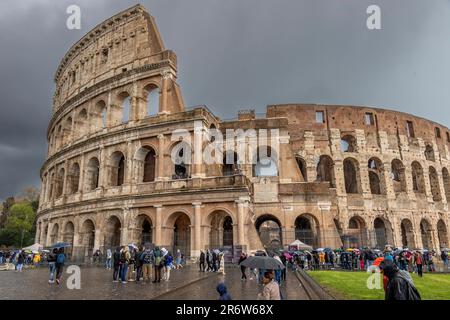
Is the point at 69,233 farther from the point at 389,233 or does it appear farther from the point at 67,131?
the point at 389,233

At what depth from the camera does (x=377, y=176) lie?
106 ft

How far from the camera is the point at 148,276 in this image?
38.7 ft

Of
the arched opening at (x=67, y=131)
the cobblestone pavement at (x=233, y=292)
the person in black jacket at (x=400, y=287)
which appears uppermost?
the arched opening at (x=67, y=131)

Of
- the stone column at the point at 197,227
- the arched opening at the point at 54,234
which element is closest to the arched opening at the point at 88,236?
the arched opening at the point at 54,234

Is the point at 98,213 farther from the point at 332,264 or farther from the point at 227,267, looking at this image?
the point at 332,264

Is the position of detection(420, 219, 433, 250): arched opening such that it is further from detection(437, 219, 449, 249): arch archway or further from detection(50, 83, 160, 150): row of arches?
detection(50, 83, 160, 150): row of arches

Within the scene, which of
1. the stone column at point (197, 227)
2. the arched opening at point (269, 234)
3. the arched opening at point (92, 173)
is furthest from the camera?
the arched opening at point (269, 234)

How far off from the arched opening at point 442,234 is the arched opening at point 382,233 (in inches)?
292

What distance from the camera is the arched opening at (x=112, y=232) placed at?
2341 cm

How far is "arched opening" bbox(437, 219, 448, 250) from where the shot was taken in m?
32.2

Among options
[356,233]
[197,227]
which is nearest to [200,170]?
[197,227]

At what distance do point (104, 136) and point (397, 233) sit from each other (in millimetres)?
26757

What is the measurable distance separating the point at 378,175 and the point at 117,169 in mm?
24581

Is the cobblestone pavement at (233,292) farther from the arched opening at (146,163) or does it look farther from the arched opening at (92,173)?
the arched opening at (92,173)
